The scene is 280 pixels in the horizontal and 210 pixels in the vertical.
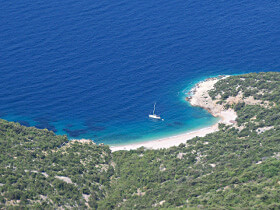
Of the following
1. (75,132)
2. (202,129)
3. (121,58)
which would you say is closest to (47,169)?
(75,132)

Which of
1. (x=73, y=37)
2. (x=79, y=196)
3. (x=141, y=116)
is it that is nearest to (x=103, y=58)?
(x=73, y=37)

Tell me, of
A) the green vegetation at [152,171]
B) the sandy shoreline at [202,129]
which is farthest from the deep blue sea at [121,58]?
the green vegetation at [152,171]

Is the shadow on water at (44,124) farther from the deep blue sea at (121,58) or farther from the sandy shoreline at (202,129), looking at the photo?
the sandy shoreline at (202,129)

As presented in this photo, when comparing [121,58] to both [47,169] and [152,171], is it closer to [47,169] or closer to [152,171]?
[152,171]

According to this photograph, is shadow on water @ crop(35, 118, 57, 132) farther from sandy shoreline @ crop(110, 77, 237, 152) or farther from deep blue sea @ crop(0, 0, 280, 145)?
sandy shoreline @ crop(110, 77, 237, 152)

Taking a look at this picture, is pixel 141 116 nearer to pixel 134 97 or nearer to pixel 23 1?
pixel 134 97

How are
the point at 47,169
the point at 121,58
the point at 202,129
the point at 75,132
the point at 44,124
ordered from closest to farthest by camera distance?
1. the point at 47,169
2. the point at 202,129
3. the point at 75,132
4. the point at 44,124
5. the point at 121,58
